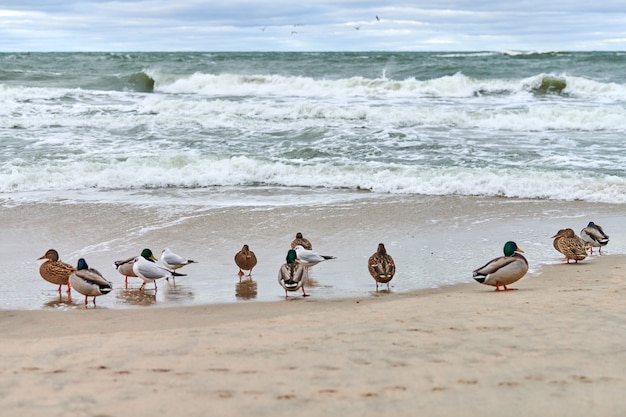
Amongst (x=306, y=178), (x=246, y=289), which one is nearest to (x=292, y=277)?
(x=246, y=289)

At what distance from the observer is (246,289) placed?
324 inches

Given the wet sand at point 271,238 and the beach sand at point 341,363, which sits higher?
the wet sand at point 271,238

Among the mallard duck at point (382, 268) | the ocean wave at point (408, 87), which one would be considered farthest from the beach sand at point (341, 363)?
the ocean wave at point (408, 87)

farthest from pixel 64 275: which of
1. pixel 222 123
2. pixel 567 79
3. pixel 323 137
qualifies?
pixel 567 79

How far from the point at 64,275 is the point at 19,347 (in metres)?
2.80

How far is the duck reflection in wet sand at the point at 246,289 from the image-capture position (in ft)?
26.1

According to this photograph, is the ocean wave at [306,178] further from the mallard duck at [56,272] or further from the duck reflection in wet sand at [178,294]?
the mallard duck at [56,272]

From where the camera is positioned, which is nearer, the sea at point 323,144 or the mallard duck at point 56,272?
the mallard duck at point 56,272

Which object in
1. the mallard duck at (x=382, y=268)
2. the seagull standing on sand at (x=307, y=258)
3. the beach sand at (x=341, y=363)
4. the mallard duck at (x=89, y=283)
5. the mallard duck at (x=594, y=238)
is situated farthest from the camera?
the mallard duck at (x=594, y=238)

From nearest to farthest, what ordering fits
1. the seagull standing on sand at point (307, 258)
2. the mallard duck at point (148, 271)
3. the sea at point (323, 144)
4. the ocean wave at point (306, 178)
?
the mallard duck at point (148, 271) < the seagull standing on sand at point (307, 258) < the ocean wave at point (306, 178) < the sea at point (323, 144)

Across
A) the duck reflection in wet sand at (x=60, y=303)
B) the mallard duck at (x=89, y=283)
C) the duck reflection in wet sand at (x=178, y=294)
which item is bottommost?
the duck reflection in wet sand at (x=60, y=303)

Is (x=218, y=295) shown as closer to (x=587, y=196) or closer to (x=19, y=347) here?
(x=19, y=347)

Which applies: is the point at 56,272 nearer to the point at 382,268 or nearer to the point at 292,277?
the point at 292,277

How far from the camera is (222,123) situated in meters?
22.9
